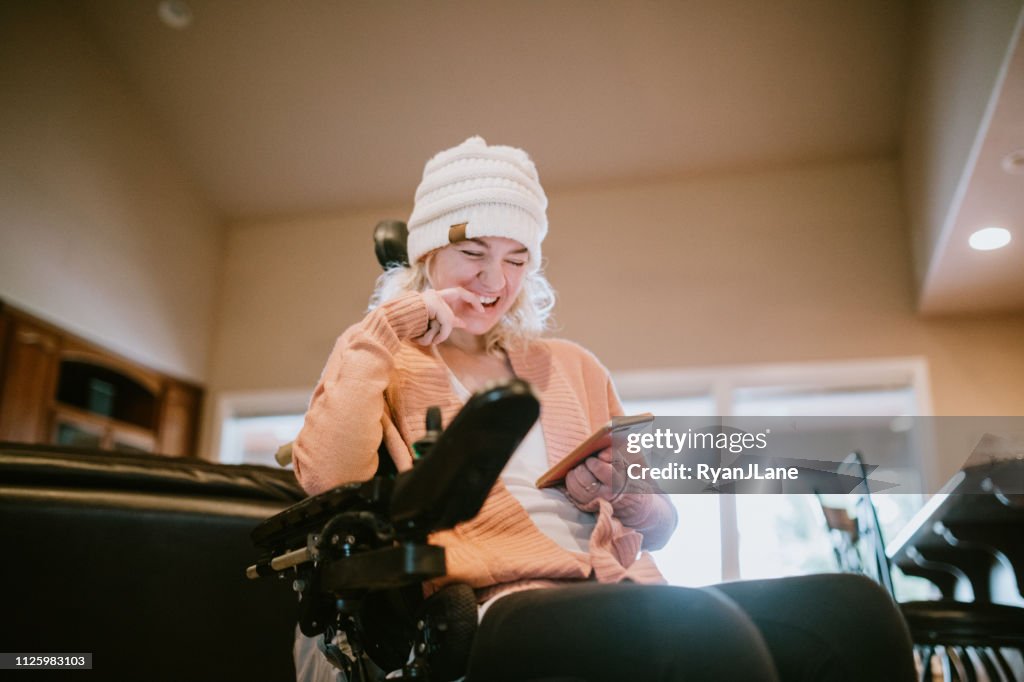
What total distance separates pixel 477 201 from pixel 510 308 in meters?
0.23

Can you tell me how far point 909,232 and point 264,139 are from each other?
3569 mm

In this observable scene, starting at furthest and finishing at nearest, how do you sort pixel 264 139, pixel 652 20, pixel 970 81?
pixel 264 139
pixel 652 20
pixel 970 81

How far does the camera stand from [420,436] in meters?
1.25

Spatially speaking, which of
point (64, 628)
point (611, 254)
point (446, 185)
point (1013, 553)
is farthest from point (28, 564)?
point (611, 254)

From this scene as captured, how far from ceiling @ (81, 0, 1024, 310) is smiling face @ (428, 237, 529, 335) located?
312 centimetres

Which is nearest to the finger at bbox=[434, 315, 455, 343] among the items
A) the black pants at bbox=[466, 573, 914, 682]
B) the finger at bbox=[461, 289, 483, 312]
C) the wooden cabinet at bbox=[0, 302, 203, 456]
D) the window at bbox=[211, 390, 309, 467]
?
the finger at bbox=[461, 289, 483, 312]

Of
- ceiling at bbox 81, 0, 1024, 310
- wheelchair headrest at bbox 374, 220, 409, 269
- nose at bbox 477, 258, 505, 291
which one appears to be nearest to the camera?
nose at bbox 477, 258, 505, 291

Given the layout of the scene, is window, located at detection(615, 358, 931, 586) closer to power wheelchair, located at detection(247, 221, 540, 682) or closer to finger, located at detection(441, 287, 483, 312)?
finger, located at detection(441, 287, 483, 312)

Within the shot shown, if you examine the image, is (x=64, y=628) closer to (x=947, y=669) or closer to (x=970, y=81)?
(x=947, y=669)

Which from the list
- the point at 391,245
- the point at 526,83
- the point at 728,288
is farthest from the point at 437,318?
the point at 728,288

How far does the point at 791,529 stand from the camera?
15.9 ft

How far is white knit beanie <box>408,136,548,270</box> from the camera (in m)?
1.45

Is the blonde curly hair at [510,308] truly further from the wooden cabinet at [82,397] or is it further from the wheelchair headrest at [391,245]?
the wooden cabinet at [82,397]

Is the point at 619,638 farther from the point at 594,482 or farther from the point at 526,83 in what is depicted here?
the point at 526,83
